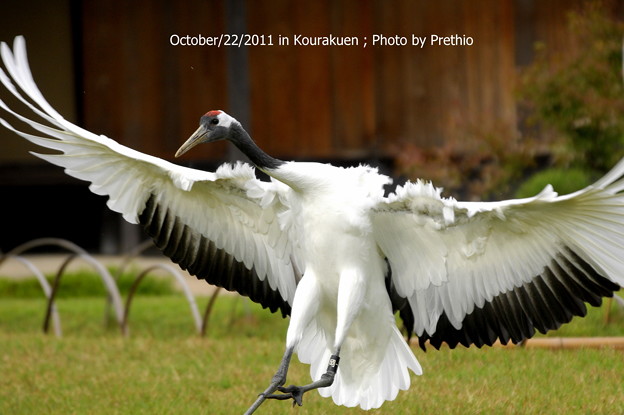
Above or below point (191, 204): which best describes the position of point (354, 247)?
below

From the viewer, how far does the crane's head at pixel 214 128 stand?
15.2ft

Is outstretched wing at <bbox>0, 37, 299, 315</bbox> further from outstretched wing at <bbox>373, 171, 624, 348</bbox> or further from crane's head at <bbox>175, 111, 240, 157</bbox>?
outstretched wing at <bbox>373, 171, 624, 348</bbox>

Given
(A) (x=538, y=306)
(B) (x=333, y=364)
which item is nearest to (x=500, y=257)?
(A) (x=538, y=306)

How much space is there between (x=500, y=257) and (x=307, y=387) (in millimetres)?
997

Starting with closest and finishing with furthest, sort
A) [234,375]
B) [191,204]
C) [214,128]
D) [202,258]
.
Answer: [214,128]
[191,204]
[202,258]
[234,375]

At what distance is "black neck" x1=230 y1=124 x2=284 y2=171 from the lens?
4.48m

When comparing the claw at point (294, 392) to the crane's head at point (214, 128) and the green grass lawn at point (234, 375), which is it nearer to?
the green grass lawn at point (234, 375)

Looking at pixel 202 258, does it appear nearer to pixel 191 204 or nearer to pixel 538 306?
pixel 191 204

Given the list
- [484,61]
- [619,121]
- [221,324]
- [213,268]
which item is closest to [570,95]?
[619,121]

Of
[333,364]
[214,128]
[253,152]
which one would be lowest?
[333,364]

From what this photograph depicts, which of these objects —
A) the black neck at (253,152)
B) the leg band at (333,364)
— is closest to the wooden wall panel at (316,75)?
the black neck at (253,152)

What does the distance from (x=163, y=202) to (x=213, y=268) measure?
447mm

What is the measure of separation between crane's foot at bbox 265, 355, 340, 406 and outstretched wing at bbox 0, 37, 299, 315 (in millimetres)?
648

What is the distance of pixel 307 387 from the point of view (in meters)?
4.38
